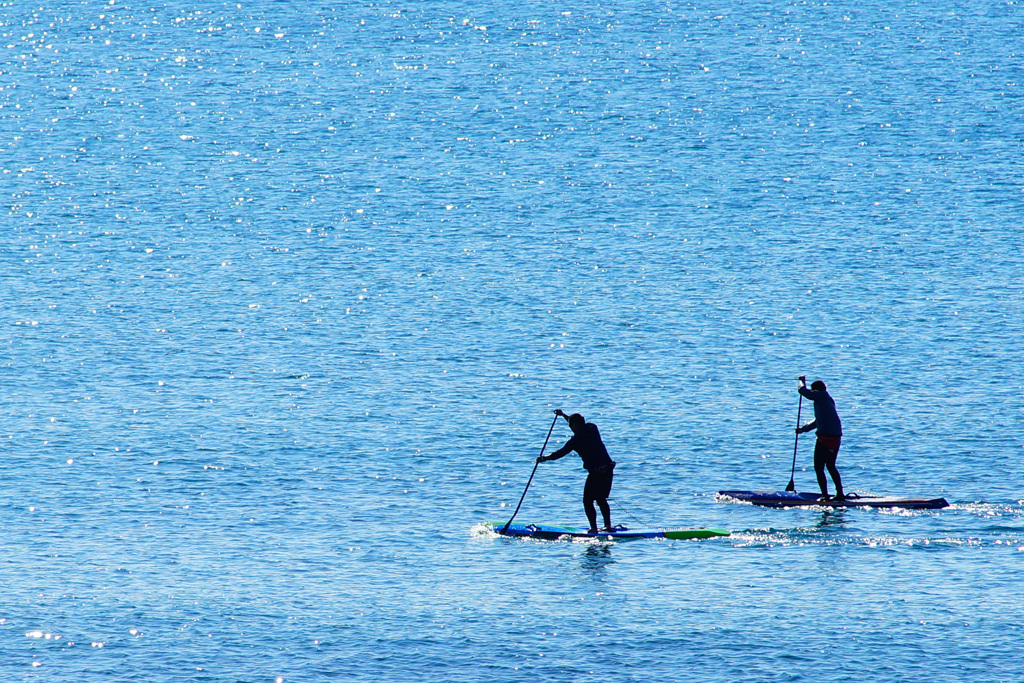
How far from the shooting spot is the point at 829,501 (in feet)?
87.7

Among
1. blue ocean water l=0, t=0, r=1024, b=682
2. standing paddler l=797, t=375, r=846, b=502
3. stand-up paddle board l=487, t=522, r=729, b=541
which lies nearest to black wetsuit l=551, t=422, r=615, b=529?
stand-up paddle board l=487, t=522, r=729, b=541

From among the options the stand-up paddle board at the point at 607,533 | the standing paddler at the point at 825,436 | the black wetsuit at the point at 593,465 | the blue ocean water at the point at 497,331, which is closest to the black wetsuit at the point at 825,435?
the standing paddler at the point at 825,436

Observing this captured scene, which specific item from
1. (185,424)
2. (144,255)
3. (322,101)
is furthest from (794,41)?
(185,424)

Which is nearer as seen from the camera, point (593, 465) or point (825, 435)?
point (593, 465)

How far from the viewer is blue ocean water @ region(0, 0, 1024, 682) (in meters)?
21.1

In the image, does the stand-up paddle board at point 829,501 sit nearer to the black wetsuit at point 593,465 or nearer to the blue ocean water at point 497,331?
the blue ocean water at point 497,331

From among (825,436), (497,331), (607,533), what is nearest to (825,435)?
(825,436)

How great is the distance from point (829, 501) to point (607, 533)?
452 centimetres

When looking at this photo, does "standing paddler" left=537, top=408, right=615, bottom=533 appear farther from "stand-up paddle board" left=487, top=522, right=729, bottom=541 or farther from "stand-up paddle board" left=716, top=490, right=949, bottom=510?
"stand-up paddle board" left=716, top=490, right=949, bottom=510

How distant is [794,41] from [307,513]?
80957 mm

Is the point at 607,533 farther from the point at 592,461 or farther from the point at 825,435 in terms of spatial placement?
the point at 825,435

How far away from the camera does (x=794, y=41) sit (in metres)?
101

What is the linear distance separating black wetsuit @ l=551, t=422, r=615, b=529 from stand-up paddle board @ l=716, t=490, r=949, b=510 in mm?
3755

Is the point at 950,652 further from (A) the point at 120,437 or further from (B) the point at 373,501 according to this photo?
(A) the point at 120,437
